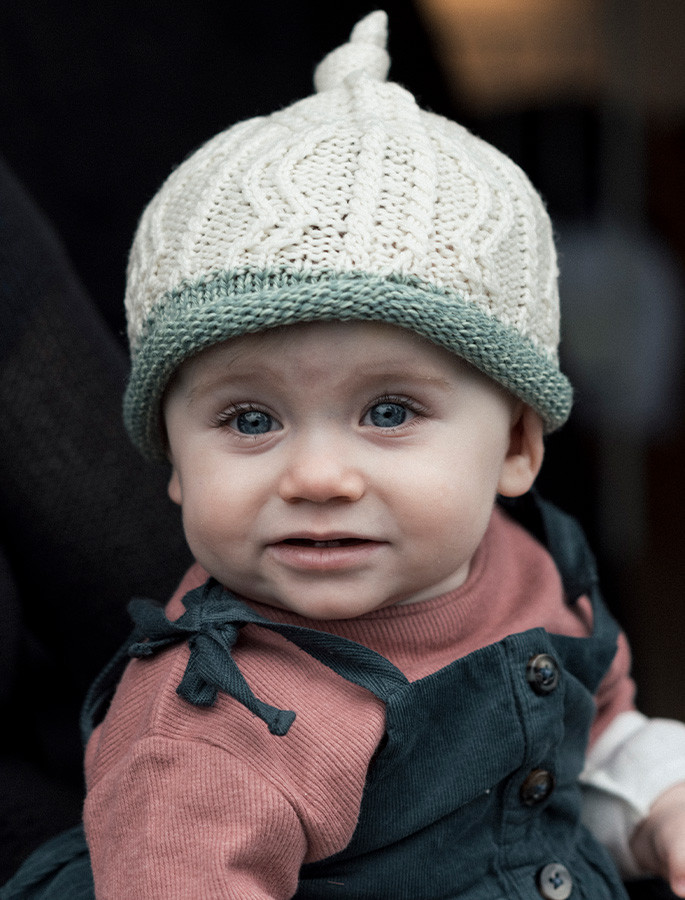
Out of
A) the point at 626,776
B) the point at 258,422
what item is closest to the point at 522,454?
the point at 258,422

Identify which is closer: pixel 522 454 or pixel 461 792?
pixel 461 792

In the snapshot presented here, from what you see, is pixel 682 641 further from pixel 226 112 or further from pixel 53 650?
pixel 53 650

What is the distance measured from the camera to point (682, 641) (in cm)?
271

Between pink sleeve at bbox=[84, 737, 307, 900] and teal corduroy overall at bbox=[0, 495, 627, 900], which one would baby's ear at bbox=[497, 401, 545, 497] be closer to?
teal corduroy overall at bbox=[0, 495, 627, 900]

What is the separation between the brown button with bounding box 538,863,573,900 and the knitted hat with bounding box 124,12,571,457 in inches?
17.4

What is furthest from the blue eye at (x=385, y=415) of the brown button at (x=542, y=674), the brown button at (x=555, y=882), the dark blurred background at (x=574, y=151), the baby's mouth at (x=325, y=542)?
the dark blurred background at (x=574, y=151)

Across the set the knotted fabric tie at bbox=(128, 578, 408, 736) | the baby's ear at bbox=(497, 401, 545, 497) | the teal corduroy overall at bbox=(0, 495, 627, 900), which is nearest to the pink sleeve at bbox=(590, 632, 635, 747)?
the teal corduroy overall at bbox=(0, 495, 627, 900)

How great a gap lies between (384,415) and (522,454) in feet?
0.71

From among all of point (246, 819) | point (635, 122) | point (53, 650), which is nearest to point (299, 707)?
point (246, 819)

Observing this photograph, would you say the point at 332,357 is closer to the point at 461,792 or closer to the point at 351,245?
the point at 351,245

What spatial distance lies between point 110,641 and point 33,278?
430mm

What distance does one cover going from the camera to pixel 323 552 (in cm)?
86

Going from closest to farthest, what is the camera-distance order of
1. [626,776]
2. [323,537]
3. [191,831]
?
[191,831] → [323,537] → [626,776]

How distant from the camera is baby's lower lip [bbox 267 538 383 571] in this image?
86 centimetres
